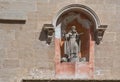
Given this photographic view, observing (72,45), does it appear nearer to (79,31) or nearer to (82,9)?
(79,31)

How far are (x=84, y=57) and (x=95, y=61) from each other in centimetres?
23

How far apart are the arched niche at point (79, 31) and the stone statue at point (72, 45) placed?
10 cm

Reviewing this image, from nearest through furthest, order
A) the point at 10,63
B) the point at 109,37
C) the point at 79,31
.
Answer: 1. the point at 10,63
2. the point at 109,37
3. the point at 79,31

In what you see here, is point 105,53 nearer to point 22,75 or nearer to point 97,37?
point 97,37

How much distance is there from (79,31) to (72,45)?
40 centimetres

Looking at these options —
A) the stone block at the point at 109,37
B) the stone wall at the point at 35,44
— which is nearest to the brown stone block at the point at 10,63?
the stone wall at the point at 35,44

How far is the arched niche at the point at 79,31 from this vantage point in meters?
11.4

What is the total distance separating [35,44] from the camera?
37.4ft

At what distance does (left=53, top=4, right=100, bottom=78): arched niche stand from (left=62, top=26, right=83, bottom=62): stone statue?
0.10 meters

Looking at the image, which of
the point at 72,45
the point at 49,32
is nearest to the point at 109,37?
the point at 72,45

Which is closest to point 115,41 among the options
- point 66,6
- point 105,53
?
point 105,53

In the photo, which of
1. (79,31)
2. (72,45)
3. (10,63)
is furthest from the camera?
(79,31)

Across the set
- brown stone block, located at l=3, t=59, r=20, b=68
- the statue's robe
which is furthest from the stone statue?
brown stone block, located at l=3, t=59, r=20, b=68

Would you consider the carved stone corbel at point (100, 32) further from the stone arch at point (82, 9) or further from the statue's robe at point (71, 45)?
the statue's robe at point (71, 45)
